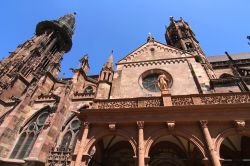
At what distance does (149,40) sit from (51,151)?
1383 cm

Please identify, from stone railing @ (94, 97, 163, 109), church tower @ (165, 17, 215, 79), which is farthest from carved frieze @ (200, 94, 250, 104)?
church tower @ (165, 17, 215, 79)

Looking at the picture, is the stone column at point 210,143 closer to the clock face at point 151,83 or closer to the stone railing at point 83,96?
the clock face at point 151,83

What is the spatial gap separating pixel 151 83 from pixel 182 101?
18.2 ft

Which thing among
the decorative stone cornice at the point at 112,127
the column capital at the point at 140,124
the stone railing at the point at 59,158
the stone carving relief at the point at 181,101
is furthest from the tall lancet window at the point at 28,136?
the stone carving relief at the point at 181,101

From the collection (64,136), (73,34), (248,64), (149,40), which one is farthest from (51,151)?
(73,34)

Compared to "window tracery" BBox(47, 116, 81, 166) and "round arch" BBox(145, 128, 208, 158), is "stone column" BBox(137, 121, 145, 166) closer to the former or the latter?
"round arch" BBox(145, 128, 208, 158)

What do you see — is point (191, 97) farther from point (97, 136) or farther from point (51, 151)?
point (51, 151)

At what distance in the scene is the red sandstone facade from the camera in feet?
28.7

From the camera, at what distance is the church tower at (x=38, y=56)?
75.1ft

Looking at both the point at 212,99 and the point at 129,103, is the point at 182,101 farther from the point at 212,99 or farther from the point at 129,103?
the point at 129,103

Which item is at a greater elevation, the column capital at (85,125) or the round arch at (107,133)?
the column capital at (85,125)

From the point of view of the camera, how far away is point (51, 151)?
525 inches

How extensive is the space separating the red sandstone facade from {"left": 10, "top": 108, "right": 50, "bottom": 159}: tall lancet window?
0.26ft

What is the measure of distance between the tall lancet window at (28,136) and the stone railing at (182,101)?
8.50 meters
